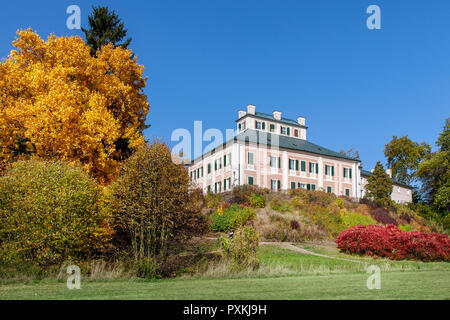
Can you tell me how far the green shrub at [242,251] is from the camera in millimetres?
14141

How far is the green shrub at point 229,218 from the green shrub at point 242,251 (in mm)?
11789

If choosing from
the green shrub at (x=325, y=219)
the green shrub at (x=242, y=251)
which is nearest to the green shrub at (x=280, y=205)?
the green shrub at (x=325, y=219)

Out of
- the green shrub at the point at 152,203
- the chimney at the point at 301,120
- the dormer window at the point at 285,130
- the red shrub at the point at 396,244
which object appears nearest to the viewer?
the green shrub at the point at 152,203

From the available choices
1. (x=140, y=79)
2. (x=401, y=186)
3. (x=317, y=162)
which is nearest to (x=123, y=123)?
(x=140, y=79)

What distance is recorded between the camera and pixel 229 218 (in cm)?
2775

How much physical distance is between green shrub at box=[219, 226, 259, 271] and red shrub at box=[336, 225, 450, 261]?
391 inches

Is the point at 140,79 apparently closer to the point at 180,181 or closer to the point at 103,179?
the point at 103,179

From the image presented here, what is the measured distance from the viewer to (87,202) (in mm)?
14086

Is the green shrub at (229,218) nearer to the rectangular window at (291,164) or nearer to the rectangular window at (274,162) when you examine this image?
the rectangular window at (274,162)

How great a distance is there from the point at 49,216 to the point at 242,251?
639 centimetres

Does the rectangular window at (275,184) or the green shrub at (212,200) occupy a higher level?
the rectangular window at (275,184)

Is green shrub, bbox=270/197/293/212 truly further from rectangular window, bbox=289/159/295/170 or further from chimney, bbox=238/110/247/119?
chimney, bbox=238/110/247/119

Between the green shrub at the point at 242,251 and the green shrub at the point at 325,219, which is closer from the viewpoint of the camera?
the green shrub at the point at 242,251
